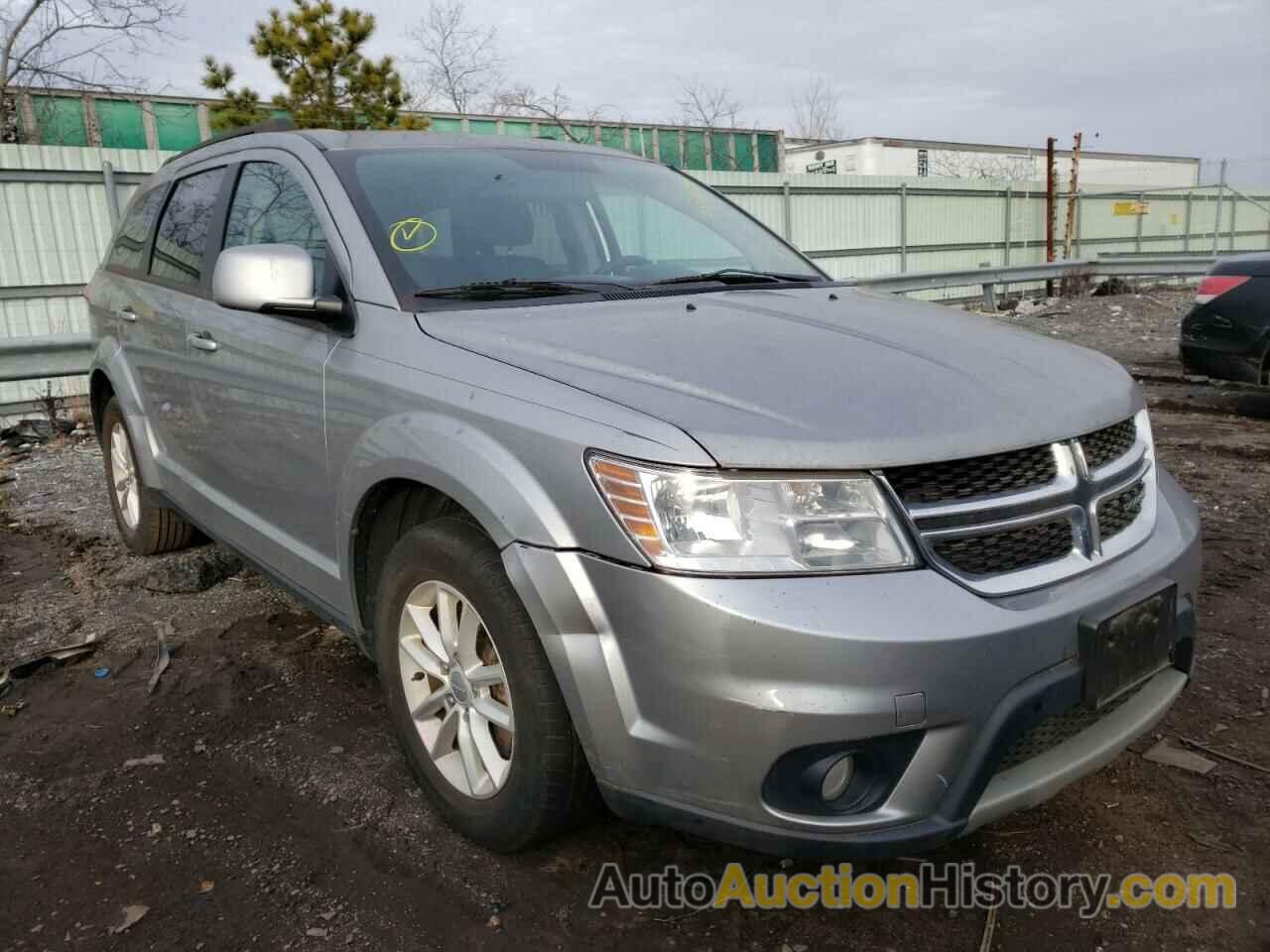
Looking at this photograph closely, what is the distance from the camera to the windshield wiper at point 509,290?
2.58 meters

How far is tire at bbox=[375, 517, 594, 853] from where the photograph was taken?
2010 mm

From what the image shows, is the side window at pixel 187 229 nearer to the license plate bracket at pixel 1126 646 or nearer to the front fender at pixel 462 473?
the front fender at pixel 462 473

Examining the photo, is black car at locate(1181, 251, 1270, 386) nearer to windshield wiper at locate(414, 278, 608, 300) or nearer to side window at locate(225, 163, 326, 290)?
windshield wiper at locate(414, 278, 608, 300)

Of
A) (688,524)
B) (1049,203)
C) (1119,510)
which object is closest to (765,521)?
(688,524)

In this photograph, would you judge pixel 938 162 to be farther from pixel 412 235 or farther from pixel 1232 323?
pixel 412 235

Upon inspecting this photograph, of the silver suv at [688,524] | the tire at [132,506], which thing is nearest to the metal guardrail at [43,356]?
the tire at [132,506]

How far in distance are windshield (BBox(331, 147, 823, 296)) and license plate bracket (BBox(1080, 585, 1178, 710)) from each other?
156cm

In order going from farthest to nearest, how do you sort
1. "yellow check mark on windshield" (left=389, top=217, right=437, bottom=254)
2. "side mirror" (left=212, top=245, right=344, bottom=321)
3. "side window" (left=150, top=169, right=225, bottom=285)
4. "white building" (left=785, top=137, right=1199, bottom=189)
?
"white building" (left=785, top=137, right=1199, bottom=189) < "side window" (left=150, top=169, right=225, bottom=285) < "yellow check mark on windshield" (left=389, top=217, right=437, bottom=254) < "side mirror" (left=212, top=245, right=344, bottom=321)

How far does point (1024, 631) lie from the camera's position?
70.6 inches

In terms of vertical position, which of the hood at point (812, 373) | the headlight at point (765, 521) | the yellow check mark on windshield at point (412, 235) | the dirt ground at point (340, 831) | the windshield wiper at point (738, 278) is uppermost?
the yellow check mark on windshield at point (412, 235)

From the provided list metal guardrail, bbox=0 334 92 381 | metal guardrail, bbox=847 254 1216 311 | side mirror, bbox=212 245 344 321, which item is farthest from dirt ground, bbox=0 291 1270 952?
metal guardrail, bbox=847 254 1216 311

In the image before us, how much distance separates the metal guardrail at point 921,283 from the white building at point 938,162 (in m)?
14.8

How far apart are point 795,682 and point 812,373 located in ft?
2.29

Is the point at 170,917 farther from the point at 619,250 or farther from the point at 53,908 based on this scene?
the point at 619,250
